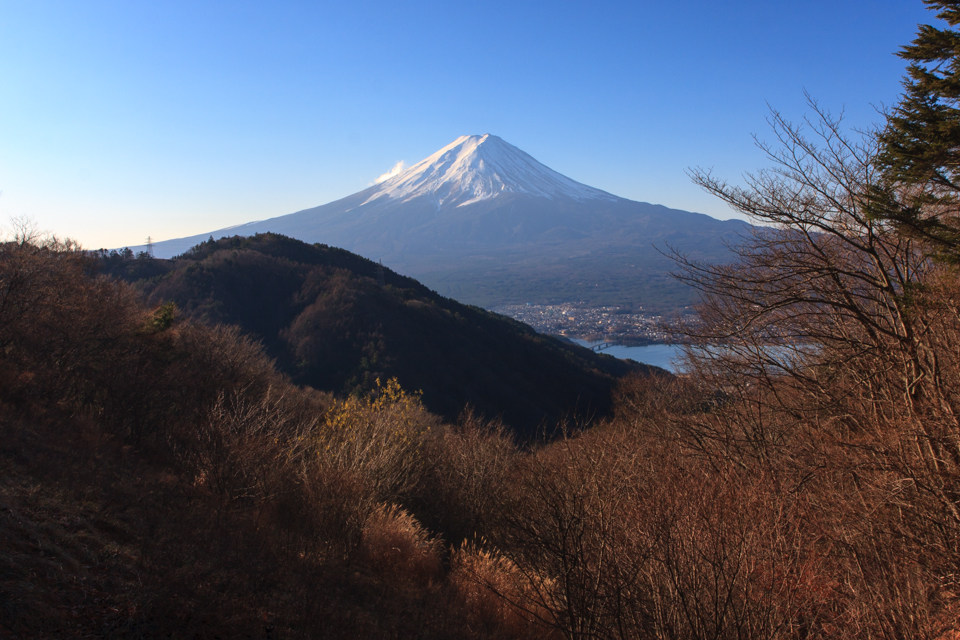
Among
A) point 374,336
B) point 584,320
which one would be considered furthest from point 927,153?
point 584,320

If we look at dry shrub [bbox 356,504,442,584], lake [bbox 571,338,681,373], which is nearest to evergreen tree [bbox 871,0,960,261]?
dry shrub [bbox 356,504,442,584]

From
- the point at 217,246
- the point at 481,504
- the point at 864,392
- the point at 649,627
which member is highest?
the point at 217,246

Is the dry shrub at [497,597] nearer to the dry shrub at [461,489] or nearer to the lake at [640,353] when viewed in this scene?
the dry shrub at [461,489]

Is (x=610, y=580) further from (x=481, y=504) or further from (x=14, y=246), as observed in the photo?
(x=14, y=246)

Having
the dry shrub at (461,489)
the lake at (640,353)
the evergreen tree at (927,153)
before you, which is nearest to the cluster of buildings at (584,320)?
the lake at (640,353)

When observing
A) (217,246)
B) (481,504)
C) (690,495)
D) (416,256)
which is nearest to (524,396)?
(481,504)
